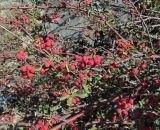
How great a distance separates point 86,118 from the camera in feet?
10.3

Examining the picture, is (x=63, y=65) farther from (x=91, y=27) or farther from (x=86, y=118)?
(x=91, y=27)

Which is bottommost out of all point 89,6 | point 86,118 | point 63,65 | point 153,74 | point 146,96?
point 86,118

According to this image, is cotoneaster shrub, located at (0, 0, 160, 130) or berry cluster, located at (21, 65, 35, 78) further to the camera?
cotoneaster shrub, located at (0, 0, 160, 130)

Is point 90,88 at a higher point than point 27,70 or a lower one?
lower

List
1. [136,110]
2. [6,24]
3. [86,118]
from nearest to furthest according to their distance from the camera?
[136,110] → [86,118] → [6,24]

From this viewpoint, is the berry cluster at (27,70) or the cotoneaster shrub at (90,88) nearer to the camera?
the berry cluster at (27,70)

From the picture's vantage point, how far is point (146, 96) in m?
2.83

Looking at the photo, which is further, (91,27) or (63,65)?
(91,27)

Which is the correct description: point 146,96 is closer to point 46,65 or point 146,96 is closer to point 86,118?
point 86,118

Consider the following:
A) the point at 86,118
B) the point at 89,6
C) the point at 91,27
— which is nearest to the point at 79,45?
the point at 91,27

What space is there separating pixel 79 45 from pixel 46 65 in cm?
223

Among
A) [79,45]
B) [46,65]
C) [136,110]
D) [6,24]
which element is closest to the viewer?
[46,65]

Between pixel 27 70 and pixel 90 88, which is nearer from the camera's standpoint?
pixel 27 70

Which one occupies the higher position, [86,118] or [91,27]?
[91,27]
